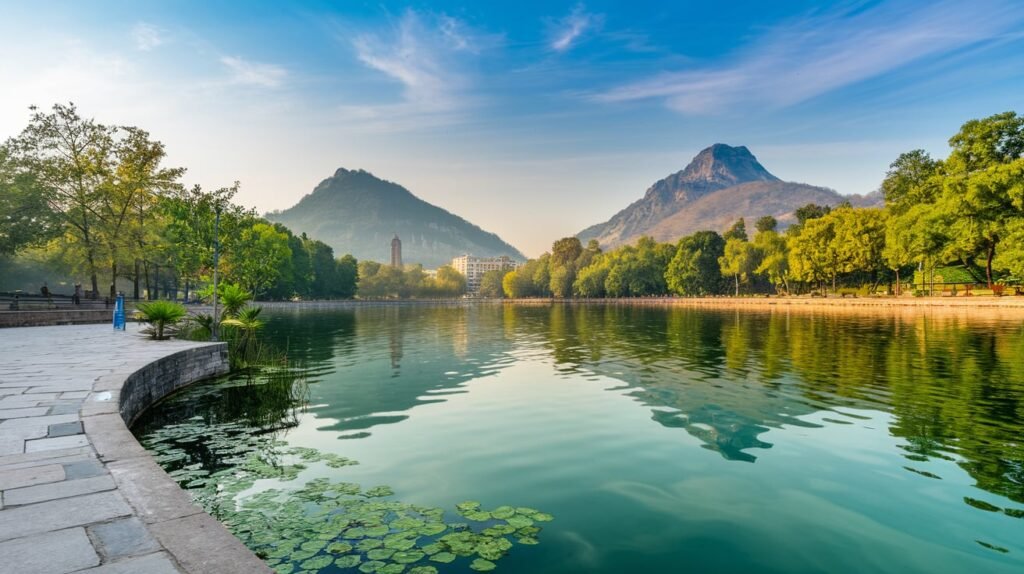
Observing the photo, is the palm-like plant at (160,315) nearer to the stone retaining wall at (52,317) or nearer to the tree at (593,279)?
the stone retaining wall at (52,317)

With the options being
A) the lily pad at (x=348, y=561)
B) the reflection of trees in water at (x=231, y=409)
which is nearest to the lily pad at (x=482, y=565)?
the lily pad at (x=348, y=561)

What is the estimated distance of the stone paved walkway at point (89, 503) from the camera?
13.4 ft

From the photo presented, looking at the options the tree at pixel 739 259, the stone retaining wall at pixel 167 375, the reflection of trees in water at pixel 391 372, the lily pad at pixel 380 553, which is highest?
the tree at pixel 739 259

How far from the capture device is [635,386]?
17109 mm

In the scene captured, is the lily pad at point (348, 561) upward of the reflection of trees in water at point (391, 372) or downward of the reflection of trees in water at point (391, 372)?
upward

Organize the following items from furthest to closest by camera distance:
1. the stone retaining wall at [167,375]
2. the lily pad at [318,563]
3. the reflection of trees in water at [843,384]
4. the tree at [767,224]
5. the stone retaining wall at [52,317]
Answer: the tree at [767,224] → the stone retaining wall at [52,317] → the stone retaining wall at [167,375] → the reflection of trees in water at [843,384] → the lily pad at [318,563]

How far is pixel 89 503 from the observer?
17.2 feet

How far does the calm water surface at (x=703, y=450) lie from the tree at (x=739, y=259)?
316 feet

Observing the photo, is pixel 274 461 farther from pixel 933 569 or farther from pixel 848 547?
pixel 933 569

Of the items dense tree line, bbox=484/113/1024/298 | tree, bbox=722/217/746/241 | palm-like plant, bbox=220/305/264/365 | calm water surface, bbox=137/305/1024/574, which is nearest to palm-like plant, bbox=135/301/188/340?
palm-like plant, bbox=220/305/264/365

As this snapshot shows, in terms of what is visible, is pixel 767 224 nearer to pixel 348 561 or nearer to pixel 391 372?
pixel 391 372

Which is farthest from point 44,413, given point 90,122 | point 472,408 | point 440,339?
point 90,122

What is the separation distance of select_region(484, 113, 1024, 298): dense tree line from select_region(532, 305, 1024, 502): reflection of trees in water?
35.5 m

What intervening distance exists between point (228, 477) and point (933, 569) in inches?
379
